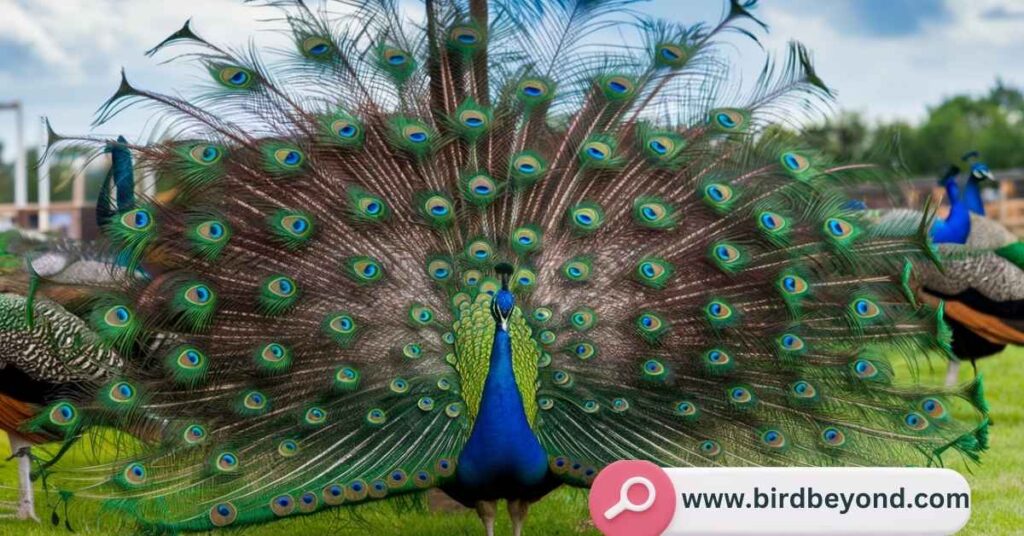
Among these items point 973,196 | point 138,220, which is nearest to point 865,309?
point 138,220

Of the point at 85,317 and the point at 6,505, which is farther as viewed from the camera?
the point at 6,505

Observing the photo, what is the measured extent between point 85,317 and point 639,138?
2456 mm

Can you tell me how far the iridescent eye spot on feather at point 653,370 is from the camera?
5.21 meters

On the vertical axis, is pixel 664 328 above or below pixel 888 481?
above

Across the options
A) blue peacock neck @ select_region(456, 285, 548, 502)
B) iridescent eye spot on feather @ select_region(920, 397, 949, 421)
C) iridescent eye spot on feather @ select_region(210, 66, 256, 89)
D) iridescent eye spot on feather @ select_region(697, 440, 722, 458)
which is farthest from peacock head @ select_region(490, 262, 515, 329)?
iridescent eye spot on feather @ select_region(920, 397, 949, 421)

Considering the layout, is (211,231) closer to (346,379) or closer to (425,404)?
(346,379)

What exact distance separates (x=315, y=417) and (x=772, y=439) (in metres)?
1.78

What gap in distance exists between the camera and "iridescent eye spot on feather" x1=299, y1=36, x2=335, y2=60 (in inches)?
214

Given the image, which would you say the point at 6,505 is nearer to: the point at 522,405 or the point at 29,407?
the point at 29,407

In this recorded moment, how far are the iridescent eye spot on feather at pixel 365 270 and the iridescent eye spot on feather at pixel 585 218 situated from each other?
2.54 feet

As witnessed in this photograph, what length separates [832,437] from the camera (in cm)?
530

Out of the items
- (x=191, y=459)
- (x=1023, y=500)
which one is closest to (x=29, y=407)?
(x=191, y=459)

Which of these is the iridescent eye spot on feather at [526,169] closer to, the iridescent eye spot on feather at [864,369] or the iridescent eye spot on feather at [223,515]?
the iridescent eye spot on feather at [864,369]

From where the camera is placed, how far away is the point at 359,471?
5.00 meters
